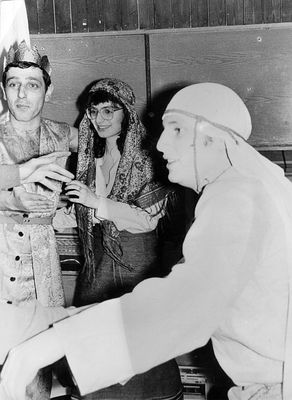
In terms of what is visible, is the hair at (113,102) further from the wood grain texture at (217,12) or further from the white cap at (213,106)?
the white cap at (213,106)

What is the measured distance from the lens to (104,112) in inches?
81.5

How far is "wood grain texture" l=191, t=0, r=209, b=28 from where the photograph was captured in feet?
8.13

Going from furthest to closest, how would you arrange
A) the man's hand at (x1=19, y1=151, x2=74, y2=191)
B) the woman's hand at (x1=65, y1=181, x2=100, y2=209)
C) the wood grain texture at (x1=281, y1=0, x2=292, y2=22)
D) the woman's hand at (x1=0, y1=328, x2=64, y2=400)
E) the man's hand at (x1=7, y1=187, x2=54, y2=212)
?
the wood grain texture at (x1=281, y1=0, x2=292, y2=22) < the woman's hand at (x1=65, y1=181, x2=100, y2=209) < the man's hand at (x1=7, y1=187, x2=54, y2=212) < the man's hand at (x1=19, y1=151, x2=74, y2=191) < the woman's hand at (x1=0, y1=328, x2=64, y2=400)

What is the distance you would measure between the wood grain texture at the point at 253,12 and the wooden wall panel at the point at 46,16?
82cm

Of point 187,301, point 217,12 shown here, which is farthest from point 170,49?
point 187,301

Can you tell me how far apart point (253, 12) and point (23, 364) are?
2.05m

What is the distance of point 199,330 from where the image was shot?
2.84 feet

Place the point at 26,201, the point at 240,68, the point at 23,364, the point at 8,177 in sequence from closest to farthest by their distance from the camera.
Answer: the point at 23,364
the point at 8,177
the point at 26,201
the point at 240,68

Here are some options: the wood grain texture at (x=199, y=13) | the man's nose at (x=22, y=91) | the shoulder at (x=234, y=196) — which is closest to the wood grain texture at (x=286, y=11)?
the wood grain texture at (x=199, y=13)

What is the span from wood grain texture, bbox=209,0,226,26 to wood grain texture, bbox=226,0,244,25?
2 centimetres

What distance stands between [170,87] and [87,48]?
0.40 m

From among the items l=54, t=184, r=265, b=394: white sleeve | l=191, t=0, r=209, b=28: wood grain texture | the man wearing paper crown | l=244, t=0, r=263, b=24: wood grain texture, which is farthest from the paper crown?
l=54, t=184, r=265, b=394: white sleeve

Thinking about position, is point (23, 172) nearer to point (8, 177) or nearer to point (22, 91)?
point (8, 177)

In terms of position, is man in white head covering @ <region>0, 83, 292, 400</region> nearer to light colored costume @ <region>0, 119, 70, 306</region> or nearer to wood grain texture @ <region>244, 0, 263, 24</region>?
light colored costume @ <region>0, 119, 70, 306</region>
